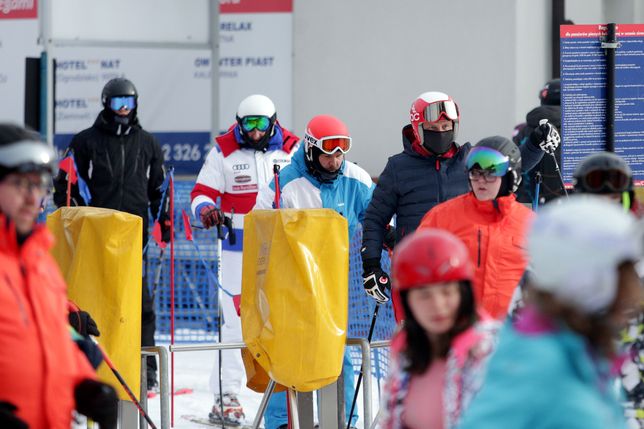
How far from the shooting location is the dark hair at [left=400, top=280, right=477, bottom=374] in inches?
142

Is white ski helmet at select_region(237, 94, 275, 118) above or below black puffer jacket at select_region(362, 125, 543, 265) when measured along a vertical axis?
above

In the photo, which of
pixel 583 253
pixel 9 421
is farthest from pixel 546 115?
pixel 583 253

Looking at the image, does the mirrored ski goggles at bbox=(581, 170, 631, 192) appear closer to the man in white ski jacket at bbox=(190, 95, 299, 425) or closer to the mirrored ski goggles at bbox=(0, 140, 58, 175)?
the mirrored ski goggles at bbox=(0, 140, 58, 175)

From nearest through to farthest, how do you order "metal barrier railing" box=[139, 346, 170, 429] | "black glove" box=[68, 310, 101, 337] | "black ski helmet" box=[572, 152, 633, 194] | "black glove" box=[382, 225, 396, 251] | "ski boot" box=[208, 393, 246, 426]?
1. "black ski helmet" box=[572, 152, 633, 194]
2. "black glove" box=[68, 310, 101, 337]
3. "metal barrier railing" box=[139, 346, 170, 429]
4. "black glove" box=[382, 225, 396, 251]
5. "ski boot" box=[208, 393, 246, 426]

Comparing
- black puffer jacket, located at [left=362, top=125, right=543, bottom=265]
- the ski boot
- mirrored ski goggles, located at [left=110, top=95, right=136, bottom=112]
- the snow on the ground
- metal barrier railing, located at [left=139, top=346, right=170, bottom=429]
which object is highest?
mirrored ski goggles, located at [left=110, top=95, right=136, bottom=112]

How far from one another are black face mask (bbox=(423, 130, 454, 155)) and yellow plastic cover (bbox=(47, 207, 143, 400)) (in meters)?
1.57

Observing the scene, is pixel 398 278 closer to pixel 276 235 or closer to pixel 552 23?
pixel 276 235

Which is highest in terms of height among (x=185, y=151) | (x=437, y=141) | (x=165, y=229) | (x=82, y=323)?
(x=185, y=151)

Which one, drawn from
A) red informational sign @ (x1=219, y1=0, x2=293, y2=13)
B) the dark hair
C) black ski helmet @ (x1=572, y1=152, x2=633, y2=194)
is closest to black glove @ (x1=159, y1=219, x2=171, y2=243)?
red informational sign @ (x1=219, y1=0, x2=293, y2=13)

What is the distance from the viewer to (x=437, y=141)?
22.6 feet

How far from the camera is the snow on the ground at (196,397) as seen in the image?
867 cm

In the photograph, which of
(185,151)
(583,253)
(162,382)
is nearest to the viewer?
(583,253)

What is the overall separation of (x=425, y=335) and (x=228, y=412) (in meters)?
5.03

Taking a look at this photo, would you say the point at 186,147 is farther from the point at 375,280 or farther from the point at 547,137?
the point at 375,280
